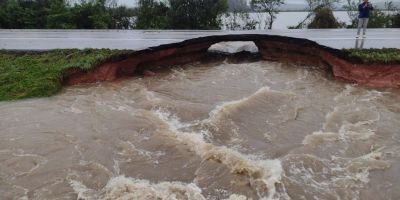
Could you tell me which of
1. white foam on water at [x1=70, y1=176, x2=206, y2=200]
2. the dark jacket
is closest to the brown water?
white foam on water at [x1=70, y1=176, x2=206, y2=200]

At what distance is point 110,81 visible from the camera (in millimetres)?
13383

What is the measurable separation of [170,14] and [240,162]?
1399cm

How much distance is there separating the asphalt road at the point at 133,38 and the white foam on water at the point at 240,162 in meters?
6.34

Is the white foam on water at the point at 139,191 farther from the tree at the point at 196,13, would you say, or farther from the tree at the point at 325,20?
the tree at the point at 325,20

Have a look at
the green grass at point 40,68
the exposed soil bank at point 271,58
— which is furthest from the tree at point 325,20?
the green grass at point 40,68

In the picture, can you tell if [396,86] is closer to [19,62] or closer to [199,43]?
[199,43]

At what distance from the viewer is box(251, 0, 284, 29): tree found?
834 inches

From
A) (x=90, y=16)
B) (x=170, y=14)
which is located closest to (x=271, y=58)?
(x=170, y=14)

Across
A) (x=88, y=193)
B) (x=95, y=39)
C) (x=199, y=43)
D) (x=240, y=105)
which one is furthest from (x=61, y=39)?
(x=88, y=193)

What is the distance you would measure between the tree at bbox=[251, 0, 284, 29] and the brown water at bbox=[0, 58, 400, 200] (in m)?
9.04

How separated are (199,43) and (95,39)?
479 centimetres

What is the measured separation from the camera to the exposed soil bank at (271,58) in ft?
41.8

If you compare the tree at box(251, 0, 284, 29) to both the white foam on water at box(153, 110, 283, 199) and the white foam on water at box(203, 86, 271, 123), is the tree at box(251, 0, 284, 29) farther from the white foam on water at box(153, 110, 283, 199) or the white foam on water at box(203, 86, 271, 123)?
the white foam on water at box(153, 110, 283, 199)

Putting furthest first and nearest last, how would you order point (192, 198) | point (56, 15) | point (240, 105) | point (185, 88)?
point (56, 15) < point (185, 88) < point (240, 105) < point (192, 198)
